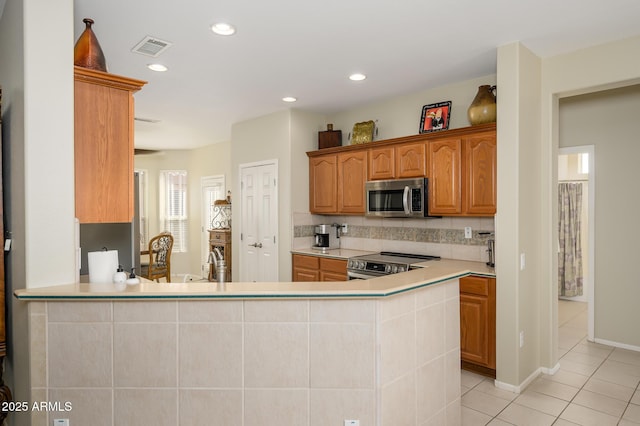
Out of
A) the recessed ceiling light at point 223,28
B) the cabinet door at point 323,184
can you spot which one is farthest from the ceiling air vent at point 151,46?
the cabinet door at point 323,184

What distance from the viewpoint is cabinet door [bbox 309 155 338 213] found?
502 centimetres

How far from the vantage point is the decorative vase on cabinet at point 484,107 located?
11.7ft

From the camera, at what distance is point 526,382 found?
3256 millimetres

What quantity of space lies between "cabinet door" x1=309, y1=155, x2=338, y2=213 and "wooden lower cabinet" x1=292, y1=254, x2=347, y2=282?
0.66 metres

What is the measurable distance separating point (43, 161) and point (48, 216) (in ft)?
0.87

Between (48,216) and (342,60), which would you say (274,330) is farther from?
(342,60)

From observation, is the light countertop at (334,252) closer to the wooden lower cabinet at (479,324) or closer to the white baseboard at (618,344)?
the wooden lower cabinet at (479,324)

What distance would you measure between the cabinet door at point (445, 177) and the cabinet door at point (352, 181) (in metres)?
0.90

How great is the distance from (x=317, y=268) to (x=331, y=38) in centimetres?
270

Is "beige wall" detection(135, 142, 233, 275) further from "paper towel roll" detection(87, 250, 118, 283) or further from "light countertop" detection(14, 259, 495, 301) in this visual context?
"light countertop" detection(14, 259, 495, 301)

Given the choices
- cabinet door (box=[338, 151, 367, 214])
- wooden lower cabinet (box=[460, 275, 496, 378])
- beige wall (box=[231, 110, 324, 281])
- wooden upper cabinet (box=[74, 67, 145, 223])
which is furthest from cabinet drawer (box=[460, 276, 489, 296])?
wooden upper cabinet (box=[74, 67, 145, 223])

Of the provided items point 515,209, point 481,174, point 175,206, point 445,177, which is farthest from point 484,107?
point 175,206

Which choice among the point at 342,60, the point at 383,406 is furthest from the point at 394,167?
the point at 383,406

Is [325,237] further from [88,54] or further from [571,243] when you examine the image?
[571,243]
